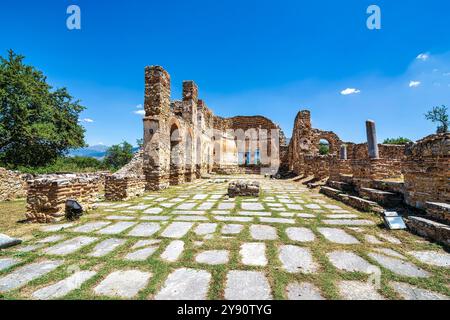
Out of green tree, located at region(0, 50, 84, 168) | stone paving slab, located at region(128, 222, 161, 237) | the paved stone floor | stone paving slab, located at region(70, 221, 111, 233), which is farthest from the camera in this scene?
green tree, located at region(0, 50, 84, 168)

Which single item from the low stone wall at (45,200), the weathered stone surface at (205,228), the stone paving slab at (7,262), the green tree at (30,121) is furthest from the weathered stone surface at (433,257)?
the green tree at (30,121)

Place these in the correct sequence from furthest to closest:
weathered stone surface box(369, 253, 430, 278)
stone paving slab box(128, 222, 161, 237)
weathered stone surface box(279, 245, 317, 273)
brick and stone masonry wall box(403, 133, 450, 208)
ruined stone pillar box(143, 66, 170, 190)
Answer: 1. ruined stone pillar box(143, 66, 170, 190)
2. brick and stone masonry wall box(403, 133, 450, 208)
3. stone paving slab box(128, 222, 161, 237)
4. weathered stone surface box(279, 245, 317, 273)
5. weathered stone surface box(369, 253, 430, 278)

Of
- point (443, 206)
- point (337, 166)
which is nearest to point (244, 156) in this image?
point (337, 166)

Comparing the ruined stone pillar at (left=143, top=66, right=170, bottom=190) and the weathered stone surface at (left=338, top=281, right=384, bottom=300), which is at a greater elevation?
the ruined stone pillar at (left=143, top=66, right=170, bottom=190)

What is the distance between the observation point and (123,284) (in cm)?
214

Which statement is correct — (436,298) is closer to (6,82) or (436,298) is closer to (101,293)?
(101,293)

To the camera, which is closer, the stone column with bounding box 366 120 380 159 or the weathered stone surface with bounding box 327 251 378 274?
the weathered stone surface with bounding box 327 251 378 274

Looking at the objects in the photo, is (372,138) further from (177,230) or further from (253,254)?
(177,230)

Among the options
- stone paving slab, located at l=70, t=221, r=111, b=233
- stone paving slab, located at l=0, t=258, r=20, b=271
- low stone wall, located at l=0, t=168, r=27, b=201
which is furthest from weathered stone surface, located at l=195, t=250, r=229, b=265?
low stone wall, located at l=0, t=168, r=27, b=201

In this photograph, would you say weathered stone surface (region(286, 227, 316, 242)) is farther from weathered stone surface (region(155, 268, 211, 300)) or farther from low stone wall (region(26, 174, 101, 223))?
low stone wall (region(26, 174, 101, 223))

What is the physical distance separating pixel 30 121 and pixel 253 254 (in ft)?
75.1

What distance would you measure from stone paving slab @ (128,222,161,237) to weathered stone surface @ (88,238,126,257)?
322 mm

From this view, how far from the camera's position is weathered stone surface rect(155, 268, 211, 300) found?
1945 mm

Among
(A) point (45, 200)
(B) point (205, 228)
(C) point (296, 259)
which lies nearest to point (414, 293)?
(C) point (296, 259)
